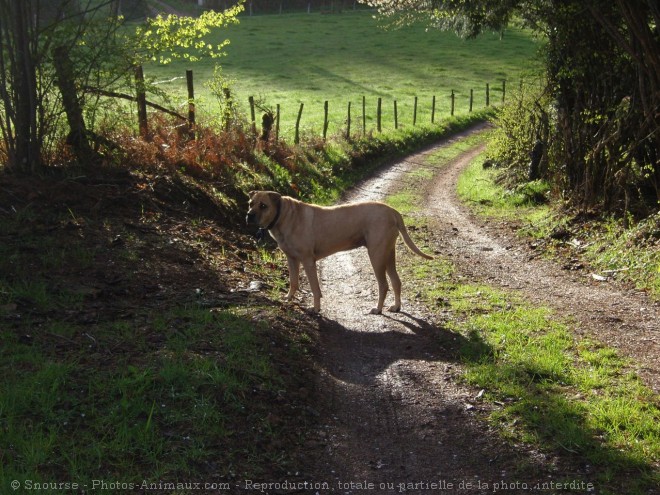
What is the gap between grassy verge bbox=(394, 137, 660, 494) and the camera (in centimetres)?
575

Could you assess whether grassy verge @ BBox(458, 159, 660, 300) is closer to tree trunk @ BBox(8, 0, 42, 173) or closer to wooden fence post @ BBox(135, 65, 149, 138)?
wooden fence post @ BBox(135, 65, 149, 138)

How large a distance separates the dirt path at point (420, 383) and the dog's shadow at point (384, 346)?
1 centimetres

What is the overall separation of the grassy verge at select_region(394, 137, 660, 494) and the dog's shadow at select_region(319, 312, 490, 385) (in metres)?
0.18

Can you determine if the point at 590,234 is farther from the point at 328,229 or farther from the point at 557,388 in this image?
the point at 557,388

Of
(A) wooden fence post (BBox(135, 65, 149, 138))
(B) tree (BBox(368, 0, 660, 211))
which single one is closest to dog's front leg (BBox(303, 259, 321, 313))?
(A) wooden fence post (BBox(135, 65, 149, 138))

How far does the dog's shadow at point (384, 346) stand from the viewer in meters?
7.98

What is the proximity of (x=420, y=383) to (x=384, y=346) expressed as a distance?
1.28 metres

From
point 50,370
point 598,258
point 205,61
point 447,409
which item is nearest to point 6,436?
point 50,370

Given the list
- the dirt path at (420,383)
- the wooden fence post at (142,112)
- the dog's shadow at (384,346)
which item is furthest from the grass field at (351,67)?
the dog's shadow at (384,346)

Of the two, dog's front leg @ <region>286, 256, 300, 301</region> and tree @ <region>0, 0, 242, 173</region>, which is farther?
tree @ <region>0, 0, 242, 173</region>

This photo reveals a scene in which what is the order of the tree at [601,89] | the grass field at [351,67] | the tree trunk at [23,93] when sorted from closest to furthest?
the tree trunk at [23,93], the tree at [601,89], the grass field at [351,67]

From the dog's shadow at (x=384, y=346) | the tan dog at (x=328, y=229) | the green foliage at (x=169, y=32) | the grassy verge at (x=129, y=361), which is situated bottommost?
the dog's shadow at (x=384, y=346)

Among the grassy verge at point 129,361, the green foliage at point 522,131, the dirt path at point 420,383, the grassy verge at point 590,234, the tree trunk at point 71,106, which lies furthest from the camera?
the green foliage at point 522,131

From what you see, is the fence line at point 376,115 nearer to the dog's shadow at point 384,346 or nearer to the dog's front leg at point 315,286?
the dog's front leg at point 315,286
